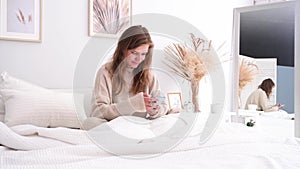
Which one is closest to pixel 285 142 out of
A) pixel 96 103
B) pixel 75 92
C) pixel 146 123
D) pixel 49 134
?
pixel 146 123

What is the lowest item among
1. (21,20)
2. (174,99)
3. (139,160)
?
(139,160)

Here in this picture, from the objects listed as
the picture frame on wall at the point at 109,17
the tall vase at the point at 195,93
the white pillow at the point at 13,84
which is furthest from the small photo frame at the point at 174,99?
the white pillow at the point at 13,84

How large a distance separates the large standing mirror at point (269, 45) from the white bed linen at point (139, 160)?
146 centimetres

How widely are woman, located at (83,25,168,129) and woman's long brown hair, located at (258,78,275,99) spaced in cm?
136

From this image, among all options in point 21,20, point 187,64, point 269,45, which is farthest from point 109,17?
point 269,45

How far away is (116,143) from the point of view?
1709 mm

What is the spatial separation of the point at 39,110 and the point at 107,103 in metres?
0.45

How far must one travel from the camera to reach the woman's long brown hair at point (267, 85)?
3.41 meters

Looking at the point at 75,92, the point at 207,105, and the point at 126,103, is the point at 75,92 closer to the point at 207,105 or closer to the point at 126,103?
the point at 126,103

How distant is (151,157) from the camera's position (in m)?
1.59

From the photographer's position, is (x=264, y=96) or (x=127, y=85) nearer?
(x=127, y=85)

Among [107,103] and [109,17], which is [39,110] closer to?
[107,103]

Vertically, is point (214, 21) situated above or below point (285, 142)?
above

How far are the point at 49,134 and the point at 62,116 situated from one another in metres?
0.62
